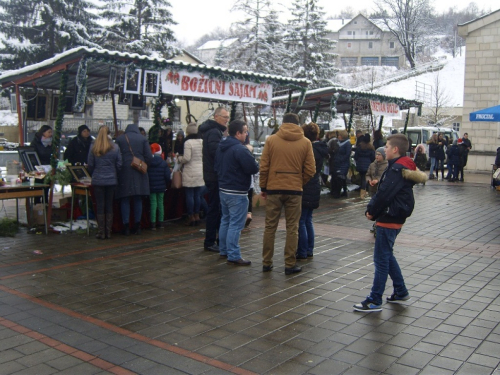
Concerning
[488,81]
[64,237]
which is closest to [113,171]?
[64,237]

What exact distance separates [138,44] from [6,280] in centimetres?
3086

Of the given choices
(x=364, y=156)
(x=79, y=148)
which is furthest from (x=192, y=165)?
(x=364, y=156)

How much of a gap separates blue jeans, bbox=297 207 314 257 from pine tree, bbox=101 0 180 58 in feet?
99.8

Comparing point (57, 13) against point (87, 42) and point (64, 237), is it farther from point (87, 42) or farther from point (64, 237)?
point (64, 237)

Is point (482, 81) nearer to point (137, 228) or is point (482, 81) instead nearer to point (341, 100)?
point (341, 100)

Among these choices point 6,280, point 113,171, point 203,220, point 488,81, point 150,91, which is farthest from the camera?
point 488,81

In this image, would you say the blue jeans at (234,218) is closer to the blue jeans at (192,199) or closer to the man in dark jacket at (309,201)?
the man in dark jacket at (309,201)

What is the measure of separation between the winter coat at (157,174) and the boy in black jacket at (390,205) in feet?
15.6

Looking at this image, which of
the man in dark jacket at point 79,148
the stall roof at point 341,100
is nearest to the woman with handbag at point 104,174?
the man in dark jacket at point 79,148

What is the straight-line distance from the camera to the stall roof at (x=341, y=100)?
1438 centimetres

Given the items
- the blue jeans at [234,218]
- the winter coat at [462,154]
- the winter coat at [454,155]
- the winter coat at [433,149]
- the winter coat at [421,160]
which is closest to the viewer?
the blue jeans at [234,218]

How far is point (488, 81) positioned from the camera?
23.1m

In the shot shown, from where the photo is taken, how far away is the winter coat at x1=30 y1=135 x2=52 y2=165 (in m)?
9.77

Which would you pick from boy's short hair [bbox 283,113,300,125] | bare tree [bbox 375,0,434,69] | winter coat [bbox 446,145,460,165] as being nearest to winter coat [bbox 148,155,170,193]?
boy's short hair [bbox 283,113,300,125]
